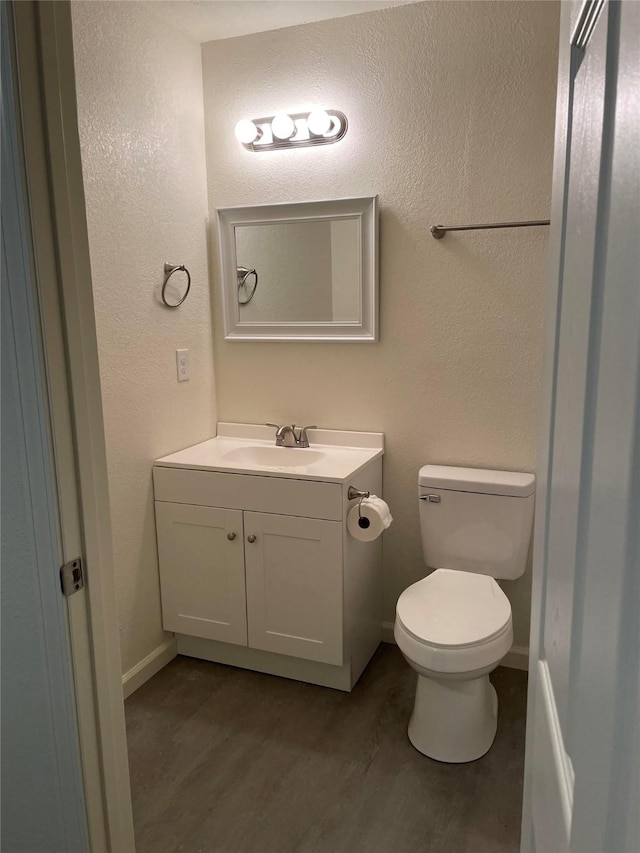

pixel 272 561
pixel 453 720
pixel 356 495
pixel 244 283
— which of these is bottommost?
pixel 453 720

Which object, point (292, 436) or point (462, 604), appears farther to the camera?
point (292, 436)

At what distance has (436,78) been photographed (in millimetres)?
2266

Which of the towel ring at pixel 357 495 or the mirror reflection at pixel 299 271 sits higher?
the mirror reflection at pixel 299 271

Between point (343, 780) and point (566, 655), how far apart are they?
155 centimetres

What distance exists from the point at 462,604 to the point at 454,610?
0.16 feet

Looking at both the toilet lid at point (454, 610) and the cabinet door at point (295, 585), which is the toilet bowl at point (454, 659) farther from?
the cabinet door at point (295, 585)

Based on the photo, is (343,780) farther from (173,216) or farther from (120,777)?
(173,216)

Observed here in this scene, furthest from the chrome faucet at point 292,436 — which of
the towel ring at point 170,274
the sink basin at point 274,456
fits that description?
the towel ring at point 170,274

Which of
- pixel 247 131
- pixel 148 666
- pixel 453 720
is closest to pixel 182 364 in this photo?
pixel 247 131

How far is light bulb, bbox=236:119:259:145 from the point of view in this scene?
8.09ft

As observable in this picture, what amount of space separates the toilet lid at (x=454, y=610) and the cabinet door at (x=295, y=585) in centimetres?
30

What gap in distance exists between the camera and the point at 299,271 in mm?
2564

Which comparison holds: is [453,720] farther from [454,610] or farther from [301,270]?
[301,270]

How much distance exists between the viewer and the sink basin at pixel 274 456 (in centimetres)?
254
